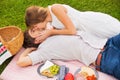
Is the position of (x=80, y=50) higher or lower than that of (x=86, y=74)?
higher

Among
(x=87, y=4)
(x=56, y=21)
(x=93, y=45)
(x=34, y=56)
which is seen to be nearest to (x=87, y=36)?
(x=93, y=45)

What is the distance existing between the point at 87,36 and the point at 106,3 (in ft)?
4.20

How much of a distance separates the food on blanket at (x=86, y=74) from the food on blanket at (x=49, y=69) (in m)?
0.21

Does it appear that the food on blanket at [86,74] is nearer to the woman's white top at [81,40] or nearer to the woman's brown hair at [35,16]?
the woman's white top at [81,40]

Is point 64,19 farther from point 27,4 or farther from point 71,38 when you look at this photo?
point 27,4

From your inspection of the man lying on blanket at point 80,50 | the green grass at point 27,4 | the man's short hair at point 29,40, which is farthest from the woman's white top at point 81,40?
the green grass at point 27,4

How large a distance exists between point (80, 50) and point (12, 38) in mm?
814

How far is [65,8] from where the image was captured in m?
3.16

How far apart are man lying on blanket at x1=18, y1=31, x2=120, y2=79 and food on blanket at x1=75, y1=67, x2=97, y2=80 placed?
0.08 metres

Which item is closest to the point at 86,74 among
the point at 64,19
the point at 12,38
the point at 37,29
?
the point at 64,19

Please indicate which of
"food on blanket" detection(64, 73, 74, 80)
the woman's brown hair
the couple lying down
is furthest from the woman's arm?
"food on blanket" detection(64, 73, 74, 80)

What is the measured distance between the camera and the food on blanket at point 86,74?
2855 millimetres

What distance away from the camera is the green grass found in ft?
13.4

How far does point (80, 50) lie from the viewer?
2.99 metres
